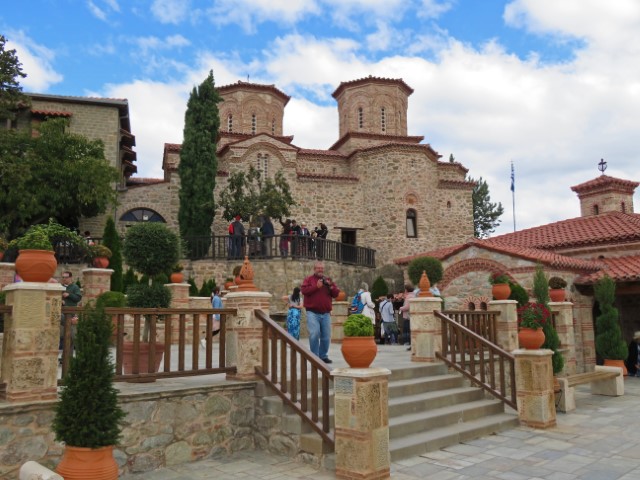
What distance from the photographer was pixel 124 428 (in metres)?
5.39

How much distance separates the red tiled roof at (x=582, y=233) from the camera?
17.0 meters

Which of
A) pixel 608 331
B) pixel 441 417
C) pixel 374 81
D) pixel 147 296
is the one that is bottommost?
pixel 441 417

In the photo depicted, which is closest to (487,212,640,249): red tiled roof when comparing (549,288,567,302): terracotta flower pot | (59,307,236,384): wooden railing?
(549,288,567,302): terracotta flower pot

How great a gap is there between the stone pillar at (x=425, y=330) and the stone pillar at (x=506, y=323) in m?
1.82

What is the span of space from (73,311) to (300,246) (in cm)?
1504

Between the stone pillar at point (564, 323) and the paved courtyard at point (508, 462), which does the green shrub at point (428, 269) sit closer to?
the stone pillar at point (564, 323)

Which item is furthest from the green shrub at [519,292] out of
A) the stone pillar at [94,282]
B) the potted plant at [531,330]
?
the stone pillar at [94,282]

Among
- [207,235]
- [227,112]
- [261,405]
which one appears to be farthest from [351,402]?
[227,112]

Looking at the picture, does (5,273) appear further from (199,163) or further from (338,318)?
(199,163)

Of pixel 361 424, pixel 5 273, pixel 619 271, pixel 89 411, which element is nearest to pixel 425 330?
pixel 361 424

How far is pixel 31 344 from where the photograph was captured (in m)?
4.85

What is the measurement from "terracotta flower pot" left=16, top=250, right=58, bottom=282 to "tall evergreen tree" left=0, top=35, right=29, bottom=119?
17064 millimetres

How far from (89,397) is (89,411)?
0.36 feet

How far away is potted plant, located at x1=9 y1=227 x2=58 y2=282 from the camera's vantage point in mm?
4949
